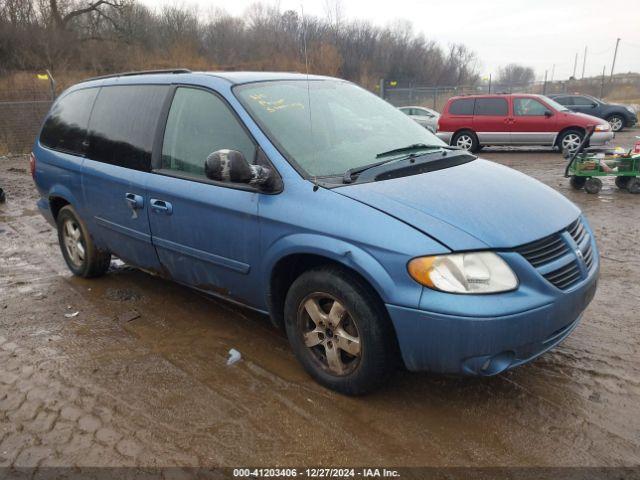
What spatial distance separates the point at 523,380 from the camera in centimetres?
305

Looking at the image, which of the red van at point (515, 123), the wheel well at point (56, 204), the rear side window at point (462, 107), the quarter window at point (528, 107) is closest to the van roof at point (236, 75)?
the wheel well at point (56, 204)

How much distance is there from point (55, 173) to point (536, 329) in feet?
14.5

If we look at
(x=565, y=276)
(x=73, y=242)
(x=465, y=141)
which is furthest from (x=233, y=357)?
(x=465, y=141)

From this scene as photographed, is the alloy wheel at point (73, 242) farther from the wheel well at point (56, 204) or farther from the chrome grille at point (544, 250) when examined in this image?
the chrome grille at point (544, 250)

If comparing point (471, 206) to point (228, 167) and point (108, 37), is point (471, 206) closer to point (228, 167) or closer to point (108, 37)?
point (228, 167)

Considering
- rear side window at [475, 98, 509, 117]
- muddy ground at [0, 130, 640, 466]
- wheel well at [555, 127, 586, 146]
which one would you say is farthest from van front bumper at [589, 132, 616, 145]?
muddy ground at [0, 130, 640, 466]

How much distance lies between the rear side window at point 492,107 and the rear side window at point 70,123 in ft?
41.1

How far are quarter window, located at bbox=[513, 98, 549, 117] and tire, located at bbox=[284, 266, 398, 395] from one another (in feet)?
43.9

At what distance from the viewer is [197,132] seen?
11.6 feet

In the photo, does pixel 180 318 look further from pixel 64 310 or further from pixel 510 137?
pixel 510 137

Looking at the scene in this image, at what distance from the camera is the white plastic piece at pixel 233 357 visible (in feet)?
11.1

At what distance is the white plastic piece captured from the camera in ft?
11.1

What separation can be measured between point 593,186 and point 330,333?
763 cm

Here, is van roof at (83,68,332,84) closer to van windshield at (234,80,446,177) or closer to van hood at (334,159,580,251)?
van windshield at (234,80,446,177)
